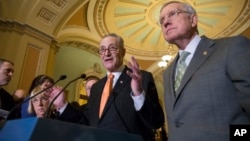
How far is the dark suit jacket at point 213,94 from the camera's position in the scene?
1.10 m

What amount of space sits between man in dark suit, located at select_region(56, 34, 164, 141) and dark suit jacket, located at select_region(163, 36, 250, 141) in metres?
0.19

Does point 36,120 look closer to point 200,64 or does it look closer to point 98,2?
point 200,64

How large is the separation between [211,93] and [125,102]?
1.88ft

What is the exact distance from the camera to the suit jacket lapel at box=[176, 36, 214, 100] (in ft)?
4.15

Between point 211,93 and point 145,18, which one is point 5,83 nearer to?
point 211,93

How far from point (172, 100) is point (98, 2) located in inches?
232

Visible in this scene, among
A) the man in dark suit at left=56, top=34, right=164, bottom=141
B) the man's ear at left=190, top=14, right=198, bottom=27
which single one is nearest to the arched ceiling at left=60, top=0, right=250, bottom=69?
the man in dark suit at left=56, top=34, right=164, bottom=141

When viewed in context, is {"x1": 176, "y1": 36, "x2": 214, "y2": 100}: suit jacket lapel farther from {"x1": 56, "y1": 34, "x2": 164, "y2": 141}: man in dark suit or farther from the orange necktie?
the orange necktie

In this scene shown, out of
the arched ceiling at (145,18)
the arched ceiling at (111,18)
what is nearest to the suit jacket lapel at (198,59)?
the arched ceiling at (111,18)

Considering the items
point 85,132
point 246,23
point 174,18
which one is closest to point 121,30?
point 246,23

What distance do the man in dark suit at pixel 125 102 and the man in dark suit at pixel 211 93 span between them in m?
0.16

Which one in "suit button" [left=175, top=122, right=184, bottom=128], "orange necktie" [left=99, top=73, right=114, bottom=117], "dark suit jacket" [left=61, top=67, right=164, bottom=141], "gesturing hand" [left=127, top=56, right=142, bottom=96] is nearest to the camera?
"suit button" [left=175, top=122, right=184, bottom=128]

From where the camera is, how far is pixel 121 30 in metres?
8.44

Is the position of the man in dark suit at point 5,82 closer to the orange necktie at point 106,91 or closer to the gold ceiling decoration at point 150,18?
the orange necktie at point 106,91
